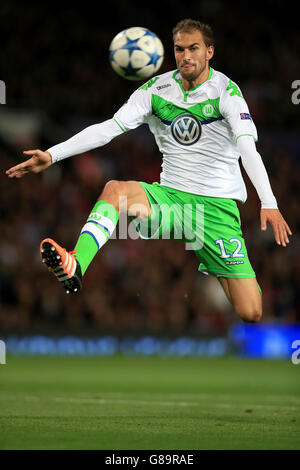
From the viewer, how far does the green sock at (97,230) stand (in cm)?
703

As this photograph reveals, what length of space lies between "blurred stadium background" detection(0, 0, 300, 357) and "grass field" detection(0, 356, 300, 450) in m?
2.06

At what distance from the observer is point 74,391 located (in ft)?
35.4

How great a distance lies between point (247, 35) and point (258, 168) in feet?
71.1

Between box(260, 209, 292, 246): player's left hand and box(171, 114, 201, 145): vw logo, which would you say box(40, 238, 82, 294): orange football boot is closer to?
box(260, 209, 292, 246): player's left hand

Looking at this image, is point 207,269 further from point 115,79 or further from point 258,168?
point 115,79

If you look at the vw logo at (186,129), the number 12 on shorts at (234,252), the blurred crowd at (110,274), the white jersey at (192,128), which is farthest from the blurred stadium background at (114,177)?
the vw logo at (186,129)

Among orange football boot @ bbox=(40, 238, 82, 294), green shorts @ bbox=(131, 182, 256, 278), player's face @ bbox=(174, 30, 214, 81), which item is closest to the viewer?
orange football boot @ bbox=(40, 238, 82, 294)

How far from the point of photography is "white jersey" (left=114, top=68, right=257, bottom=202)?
798 cm

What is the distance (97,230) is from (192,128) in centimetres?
159

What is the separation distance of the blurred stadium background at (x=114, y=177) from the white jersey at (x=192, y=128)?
31.9 ft

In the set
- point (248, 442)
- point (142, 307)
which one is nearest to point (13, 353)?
point (142, 307)

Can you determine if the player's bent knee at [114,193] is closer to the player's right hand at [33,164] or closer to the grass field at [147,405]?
the player's right hand at [33,164]
